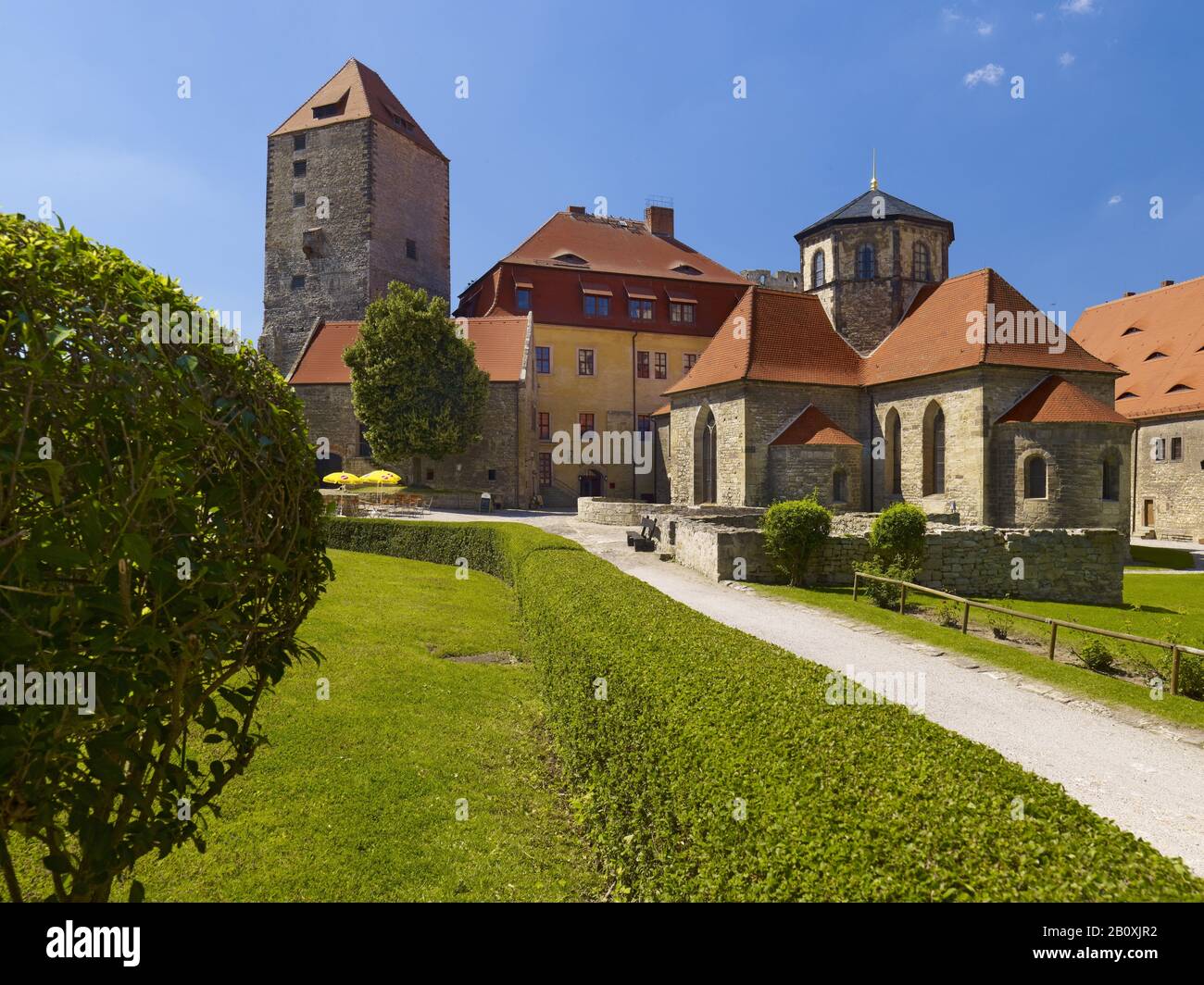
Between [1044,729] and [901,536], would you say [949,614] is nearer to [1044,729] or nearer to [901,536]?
[901,536]

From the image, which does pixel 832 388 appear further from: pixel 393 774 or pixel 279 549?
pixel 279 549

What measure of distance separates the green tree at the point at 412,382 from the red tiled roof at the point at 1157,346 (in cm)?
3312

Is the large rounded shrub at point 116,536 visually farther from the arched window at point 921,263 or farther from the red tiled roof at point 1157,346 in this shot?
the red tiled roof at point 1157,346

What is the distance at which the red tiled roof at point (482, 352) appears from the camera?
134ft

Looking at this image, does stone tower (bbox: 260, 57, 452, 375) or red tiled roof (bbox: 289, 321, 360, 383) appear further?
stone tower (bbox: 260, 57, 452, 375)

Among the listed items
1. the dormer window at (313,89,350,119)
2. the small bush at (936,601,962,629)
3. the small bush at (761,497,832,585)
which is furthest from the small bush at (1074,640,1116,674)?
the dormer window at (313,89,350,119)

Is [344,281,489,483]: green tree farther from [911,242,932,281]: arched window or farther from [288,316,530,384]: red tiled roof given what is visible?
[911,242,932,281]: arched window

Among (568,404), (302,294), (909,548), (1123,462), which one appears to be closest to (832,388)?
(1123,462)

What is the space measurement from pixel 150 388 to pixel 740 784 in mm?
3351

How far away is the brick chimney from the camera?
180 feet

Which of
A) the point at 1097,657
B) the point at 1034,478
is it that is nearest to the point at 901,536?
the point at 1097,657

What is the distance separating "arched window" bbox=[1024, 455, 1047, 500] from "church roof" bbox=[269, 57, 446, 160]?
4452cm

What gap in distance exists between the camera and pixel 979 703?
9.49 meters

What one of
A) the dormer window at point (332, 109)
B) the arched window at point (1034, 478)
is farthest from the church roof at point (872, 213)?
the dormer window at point (332, 109)
